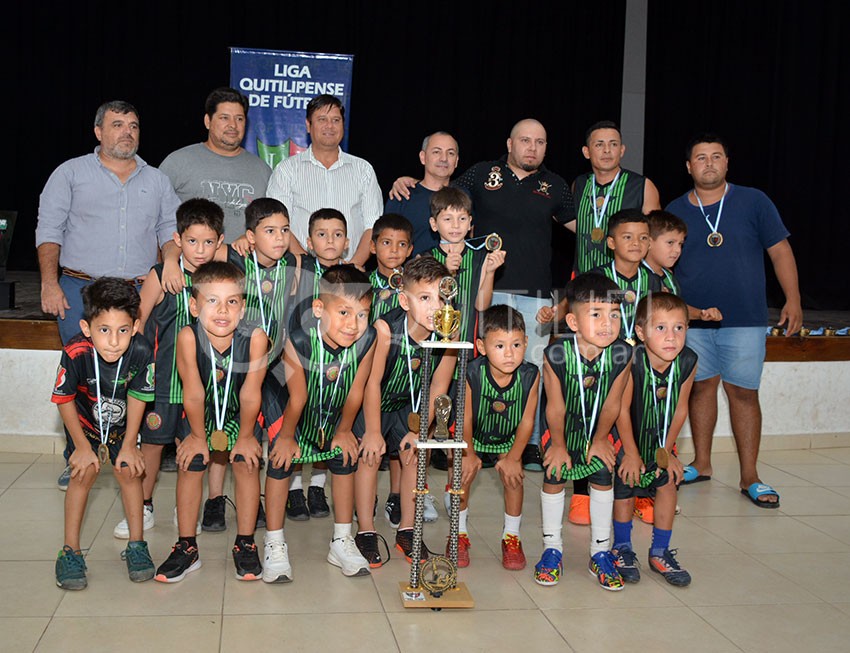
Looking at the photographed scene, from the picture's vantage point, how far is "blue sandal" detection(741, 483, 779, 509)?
158 inches

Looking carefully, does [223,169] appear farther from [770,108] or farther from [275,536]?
[770,108]

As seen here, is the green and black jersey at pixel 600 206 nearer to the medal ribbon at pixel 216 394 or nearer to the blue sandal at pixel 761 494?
the blue sandal at pixel 761 494

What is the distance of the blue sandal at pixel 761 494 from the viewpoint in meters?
4.02

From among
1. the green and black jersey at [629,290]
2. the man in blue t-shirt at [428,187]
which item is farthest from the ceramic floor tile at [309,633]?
the man in blue t-shirt at [428,187]

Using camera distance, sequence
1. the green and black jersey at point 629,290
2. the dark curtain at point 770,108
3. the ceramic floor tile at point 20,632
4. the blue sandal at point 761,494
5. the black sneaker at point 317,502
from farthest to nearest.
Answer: the dark curtain at point 770,108 < the blue sandal at point 761,494 < the black sneaker at point 317,502 < the green and black jersey at point 629,290 < the ceramic floor tile at point 20,632

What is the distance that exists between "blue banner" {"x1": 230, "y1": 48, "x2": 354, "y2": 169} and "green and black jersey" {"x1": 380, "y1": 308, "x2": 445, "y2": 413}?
3.30 meters

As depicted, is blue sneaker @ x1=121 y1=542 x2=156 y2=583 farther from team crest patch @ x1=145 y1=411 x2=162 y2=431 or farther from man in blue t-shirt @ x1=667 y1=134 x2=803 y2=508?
man in blue t-shirt @ x1=667 y1=134 x2=803 y2=508

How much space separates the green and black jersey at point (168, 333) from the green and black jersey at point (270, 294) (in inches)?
8.1

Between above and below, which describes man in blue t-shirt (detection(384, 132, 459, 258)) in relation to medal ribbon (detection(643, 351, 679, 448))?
above

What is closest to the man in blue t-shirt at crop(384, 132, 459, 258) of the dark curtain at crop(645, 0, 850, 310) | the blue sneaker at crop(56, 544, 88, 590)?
the blue sneaker at crop(56, 544, 88, 590)

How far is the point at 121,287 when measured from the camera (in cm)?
287

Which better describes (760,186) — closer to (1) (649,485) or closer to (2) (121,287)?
(1) (649,485)

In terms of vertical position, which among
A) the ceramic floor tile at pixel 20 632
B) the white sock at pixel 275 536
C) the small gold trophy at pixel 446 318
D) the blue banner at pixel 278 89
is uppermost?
the blue banner at pixel 278 89

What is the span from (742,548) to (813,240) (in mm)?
6273
